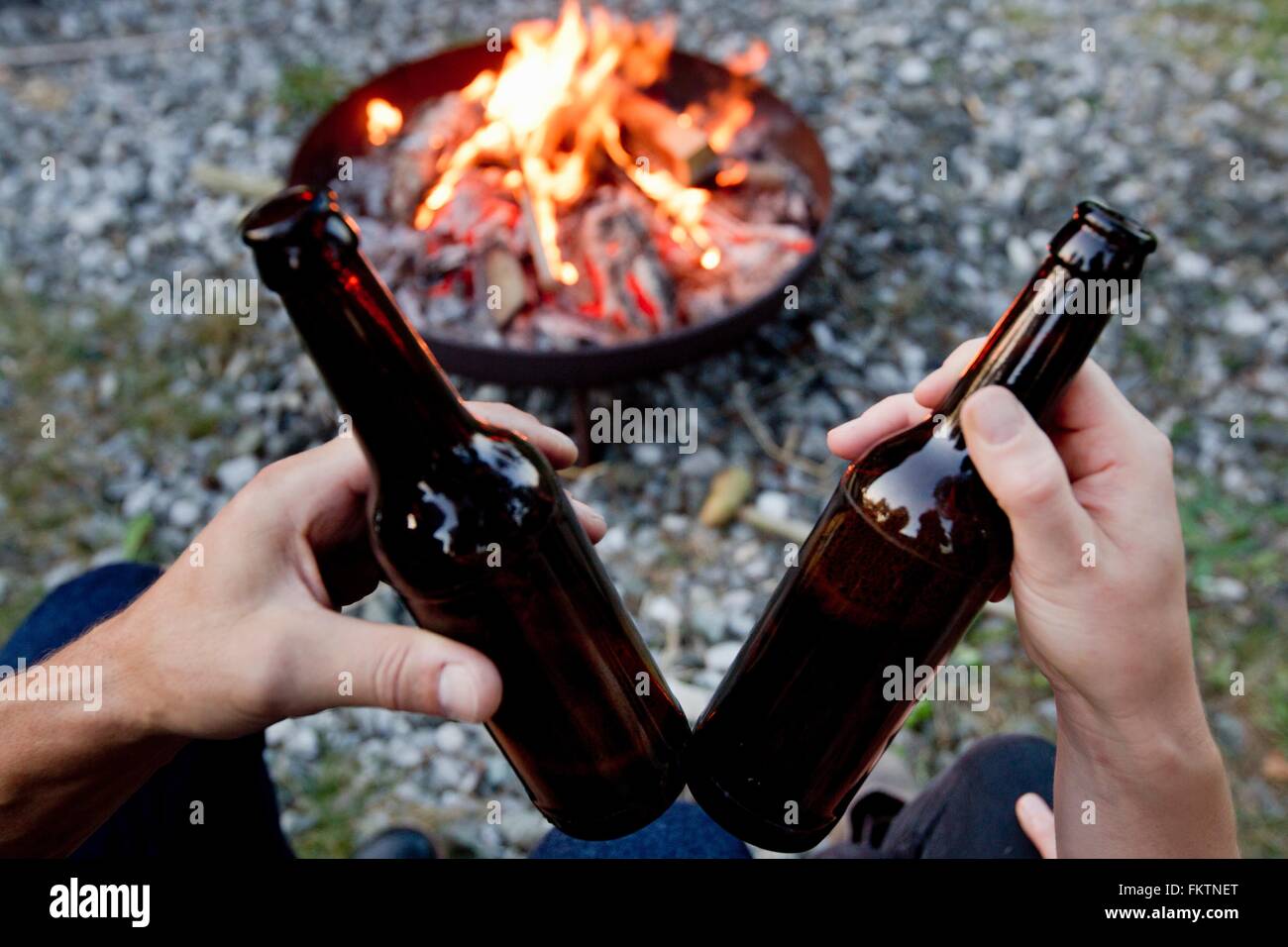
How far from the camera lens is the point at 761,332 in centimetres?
432

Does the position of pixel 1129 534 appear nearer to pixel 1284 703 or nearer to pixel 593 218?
pixel 1284 703

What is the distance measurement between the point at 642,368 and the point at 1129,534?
7.02 ft

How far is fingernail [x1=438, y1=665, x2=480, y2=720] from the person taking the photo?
1.45 meters

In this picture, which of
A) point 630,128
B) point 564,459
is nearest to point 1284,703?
point 564,459

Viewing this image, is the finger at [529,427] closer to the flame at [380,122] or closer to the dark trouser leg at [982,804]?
the dark trouser leg at [982,804]

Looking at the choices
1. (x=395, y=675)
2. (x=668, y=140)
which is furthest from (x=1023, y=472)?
(x=668, y=140)

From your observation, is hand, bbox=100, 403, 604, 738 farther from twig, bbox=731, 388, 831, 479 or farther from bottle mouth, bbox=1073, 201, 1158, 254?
twig, bbox=731, 388, 831, 479

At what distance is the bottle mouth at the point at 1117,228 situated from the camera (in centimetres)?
138

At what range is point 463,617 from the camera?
59.6 inches

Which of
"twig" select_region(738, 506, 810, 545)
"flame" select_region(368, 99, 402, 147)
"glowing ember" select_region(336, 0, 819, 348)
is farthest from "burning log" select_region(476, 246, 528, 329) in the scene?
"twig" select_region(738, 506, 810, 545)

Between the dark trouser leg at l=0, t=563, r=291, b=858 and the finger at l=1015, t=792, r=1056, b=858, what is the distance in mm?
1794

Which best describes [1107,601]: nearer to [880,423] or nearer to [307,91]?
[880,423]

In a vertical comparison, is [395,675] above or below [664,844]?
above

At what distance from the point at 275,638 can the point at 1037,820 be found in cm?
167
